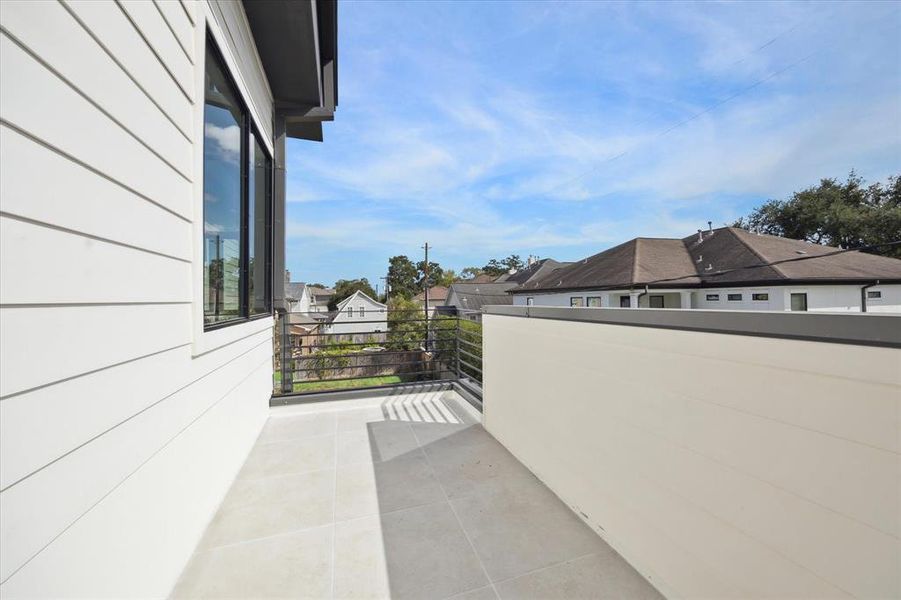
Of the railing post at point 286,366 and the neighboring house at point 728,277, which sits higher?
the neighboring house at point 728,277

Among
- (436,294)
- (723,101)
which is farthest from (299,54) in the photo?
(436,294)

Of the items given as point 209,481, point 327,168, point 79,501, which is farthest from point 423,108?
point 79,501

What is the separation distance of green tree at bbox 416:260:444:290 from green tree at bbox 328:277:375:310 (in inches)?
213

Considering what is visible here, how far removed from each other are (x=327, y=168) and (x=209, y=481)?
7.66 m

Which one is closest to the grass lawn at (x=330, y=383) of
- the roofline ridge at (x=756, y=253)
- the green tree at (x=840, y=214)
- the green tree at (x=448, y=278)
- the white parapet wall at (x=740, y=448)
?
the white parapet wall at (x=740, y=448)

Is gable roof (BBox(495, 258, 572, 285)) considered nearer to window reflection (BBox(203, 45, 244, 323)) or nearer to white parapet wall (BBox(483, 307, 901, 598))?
window reflection (BBox(203, 45, 244, 323))

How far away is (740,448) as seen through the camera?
3.51 feet

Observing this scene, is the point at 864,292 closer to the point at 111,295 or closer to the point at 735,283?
the point at 735,283

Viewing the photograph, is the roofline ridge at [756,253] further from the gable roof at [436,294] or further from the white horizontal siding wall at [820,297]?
the gable roof at [436,294]

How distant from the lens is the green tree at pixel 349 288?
35.7 m

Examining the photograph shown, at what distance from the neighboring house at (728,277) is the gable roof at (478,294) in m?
7.04

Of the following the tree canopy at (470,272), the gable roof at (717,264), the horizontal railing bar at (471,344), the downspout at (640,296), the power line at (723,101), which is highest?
the power line at (723,101)

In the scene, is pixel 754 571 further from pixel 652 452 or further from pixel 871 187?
pixel 871 187

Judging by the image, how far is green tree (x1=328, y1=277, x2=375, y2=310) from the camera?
3569cm
